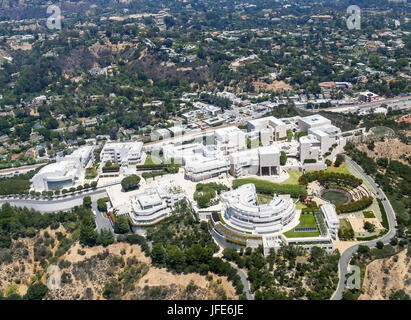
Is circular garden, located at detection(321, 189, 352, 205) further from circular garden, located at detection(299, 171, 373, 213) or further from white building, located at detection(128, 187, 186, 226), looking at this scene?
white building, located at detection(128, 187, 186, 226)

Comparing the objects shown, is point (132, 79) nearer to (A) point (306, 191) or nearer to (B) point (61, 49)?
(B) point (61, 49)

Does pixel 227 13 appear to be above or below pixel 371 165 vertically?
above

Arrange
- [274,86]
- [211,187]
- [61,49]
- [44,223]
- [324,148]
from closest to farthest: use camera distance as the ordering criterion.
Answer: [44,223] < [211,187] < [324,148] < [274,86] < [61,49]

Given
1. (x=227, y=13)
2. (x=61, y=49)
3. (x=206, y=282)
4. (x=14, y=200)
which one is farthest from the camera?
(x=227, y=13)

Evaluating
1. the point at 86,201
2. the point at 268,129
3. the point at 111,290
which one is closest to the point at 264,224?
the point at 111,290

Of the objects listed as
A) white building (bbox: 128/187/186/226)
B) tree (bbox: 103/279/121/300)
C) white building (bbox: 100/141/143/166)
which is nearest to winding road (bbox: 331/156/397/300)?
tree (bbox: 103/279/121/300)

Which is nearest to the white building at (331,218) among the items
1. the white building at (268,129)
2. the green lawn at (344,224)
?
the green lawn at (344,224)

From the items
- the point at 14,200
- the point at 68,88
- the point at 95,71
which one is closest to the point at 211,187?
the point at 14,200

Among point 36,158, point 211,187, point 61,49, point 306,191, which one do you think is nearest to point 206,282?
point 211,187

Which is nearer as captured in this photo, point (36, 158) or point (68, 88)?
point (36, 158)
